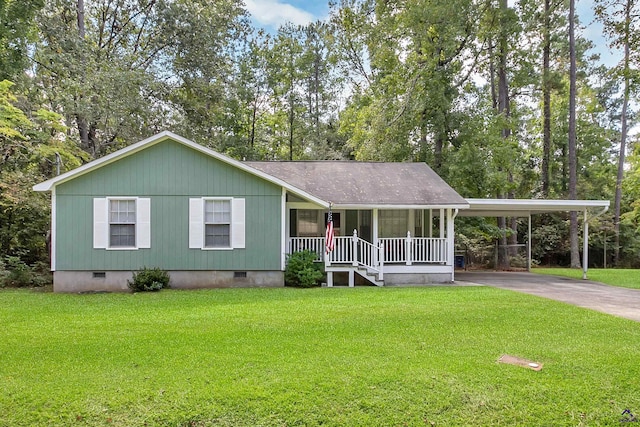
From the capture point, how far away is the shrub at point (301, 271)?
38.0 ft

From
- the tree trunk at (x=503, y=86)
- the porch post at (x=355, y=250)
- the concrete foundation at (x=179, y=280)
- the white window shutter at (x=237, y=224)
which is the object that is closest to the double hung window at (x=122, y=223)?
the concrete foundation at (x=179, y=280)

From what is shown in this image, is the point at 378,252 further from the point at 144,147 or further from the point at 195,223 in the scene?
the point at 144,147

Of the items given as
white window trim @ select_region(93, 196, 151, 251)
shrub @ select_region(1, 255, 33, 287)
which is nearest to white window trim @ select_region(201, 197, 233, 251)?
white window trim @ select_region(93, 196, 151, 251)

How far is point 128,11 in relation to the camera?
835 inches

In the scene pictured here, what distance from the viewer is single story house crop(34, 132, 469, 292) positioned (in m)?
11.2

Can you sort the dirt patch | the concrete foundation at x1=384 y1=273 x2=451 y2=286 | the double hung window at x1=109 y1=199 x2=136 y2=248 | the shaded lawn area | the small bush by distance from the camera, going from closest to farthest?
the shaded lawn area, the dirt patch, the small bush, the double hung window at x1=109 y1=199 x2=136 y2=248, the concrete foundation at x1=384 y1=273 x2=451 y2=286

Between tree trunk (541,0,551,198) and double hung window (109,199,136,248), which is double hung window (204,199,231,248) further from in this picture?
tree trunk (541,0,551,198)

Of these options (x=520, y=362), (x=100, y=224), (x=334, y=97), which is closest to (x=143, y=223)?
(x=100, y=224)

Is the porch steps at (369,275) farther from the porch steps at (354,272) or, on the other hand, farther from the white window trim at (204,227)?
the white window trim at (204,227)

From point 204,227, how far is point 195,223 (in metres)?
0.27

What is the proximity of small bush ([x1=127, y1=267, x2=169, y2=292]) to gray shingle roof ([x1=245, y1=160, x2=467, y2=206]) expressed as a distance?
466cm

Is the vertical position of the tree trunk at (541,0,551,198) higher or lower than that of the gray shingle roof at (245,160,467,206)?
higher

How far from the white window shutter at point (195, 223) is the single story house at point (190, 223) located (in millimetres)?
28

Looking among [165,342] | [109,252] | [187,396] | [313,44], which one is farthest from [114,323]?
[313,44]
